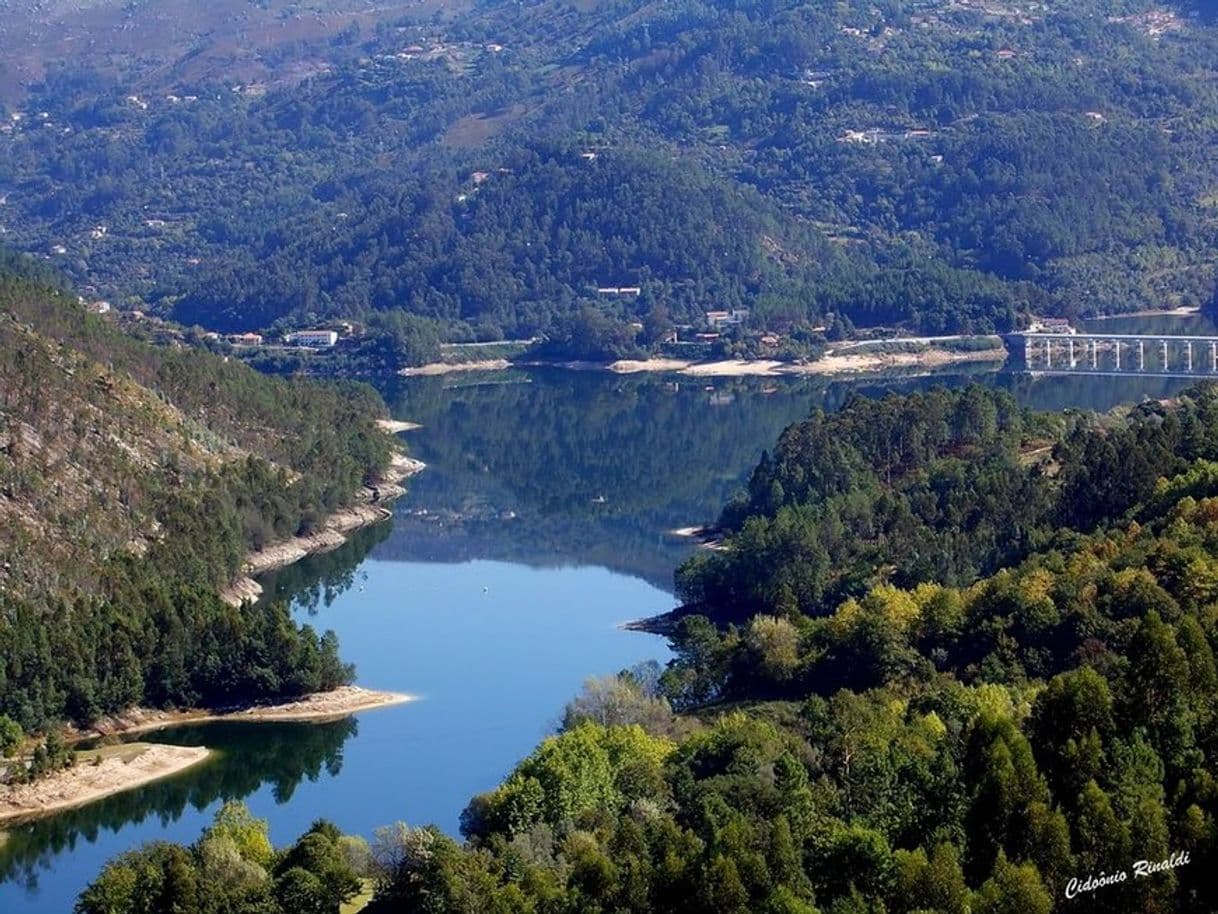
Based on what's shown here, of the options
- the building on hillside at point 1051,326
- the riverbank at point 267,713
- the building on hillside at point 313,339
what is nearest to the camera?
the riverbank at point 267,713

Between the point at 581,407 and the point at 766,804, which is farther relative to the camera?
the point at 581,407

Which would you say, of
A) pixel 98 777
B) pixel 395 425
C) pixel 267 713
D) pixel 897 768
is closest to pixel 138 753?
pixel 98 777

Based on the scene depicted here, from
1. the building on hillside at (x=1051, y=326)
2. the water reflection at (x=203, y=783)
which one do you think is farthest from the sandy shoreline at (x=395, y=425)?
the water reflection at (x=203, y=783)

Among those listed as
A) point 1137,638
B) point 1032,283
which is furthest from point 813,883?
point 1032,283

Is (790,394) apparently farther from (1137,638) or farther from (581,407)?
(1137,638)

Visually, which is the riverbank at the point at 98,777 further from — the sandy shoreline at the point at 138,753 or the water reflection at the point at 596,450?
the water reflection at the point at 596,450
